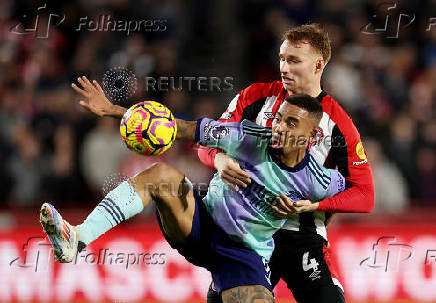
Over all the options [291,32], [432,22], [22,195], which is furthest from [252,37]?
[291,32]

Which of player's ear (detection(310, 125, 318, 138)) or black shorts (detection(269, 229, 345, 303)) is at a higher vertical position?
player's ear (detection(310, 125, 318, 138))

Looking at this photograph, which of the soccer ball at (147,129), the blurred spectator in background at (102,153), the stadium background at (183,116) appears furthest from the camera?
the blurred spectator in background at (102,153)

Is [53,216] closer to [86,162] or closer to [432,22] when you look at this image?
[86,162]

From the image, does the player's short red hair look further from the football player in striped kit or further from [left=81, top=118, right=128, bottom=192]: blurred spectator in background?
[left=81, top=118, right=128, bottom=192]: blurred spectator in background

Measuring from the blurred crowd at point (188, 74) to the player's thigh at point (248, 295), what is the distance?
149 inches

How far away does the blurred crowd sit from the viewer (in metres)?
9.63

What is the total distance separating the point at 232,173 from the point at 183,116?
461 cm

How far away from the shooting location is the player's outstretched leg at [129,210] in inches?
178

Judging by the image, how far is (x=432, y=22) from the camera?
11500 millimetres

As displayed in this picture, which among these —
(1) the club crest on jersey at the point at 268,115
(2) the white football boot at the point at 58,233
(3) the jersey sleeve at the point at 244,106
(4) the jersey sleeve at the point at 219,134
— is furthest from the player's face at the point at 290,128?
(2) the white football boot at the point at 58,233

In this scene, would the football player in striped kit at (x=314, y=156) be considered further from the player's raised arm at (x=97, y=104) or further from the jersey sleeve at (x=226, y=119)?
the player's raised arm at (x=97, y=104)

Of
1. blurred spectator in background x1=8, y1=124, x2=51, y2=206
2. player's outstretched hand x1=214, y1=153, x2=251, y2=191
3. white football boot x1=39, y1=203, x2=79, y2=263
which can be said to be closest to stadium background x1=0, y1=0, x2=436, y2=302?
blurred spectator in background x1=8, y1=124, x2=51, y2=206

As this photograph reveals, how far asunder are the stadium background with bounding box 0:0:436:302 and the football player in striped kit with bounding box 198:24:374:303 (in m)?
3.24

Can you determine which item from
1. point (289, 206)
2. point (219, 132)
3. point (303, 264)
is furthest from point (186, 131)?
point (303, 264)
